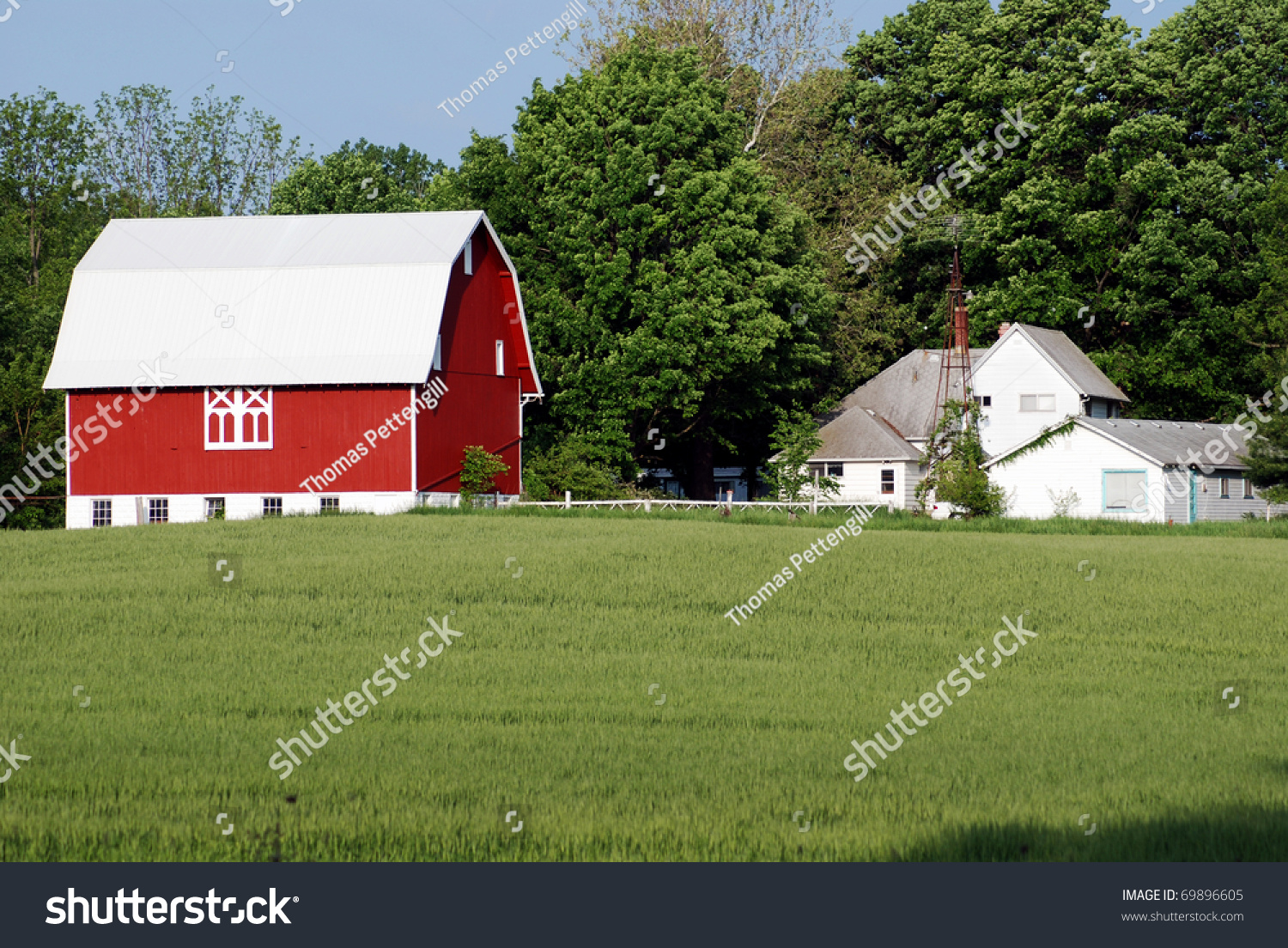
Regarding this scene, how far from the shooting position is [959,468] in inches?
2061

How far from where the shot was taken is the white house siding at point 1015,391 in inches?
2370

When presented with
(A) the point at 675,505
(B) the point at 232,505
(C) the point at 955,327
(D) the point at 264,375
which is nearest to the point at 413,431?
(D) the point at 264,375

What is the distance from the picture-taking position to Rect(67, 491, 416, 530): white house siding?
41375 mm

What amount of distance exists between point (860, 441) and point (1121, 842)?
51.0 metres

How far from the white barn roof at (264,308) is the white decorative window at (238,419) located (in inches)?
24.5

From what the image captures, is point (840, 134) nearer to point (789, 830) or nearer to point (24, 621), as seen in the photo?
point (24, 621)

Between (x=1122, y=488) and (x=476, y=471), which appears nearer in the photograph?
(x=476, y=471)

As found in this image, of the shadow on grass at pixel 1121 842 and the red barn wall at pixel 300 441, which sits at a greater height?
the red barn wall at pixel 300 441

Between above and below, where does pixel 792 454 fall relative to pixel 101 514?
above

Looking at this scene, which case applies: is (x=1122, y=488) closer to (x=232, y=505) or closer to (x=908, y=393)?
(x=908, y=393)

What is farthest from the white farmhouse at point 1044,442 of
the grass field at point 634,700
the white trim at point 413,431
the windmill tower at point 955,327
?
the white trim at point 413,431

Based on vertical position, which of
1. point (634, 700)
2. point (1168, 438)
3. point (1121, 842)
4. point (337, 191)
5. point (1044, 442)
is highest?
point (337, 191)

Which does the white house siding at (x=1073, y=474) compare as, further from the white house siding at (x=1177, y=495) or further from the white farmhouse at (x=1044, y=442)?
the white house siding at (x=1177, y=495)

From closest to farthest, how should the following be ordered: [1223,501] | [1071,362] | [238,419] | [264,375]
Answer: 1. [264,375]
2. [238,419]
3. [1223,501]
4. [1071,362]
